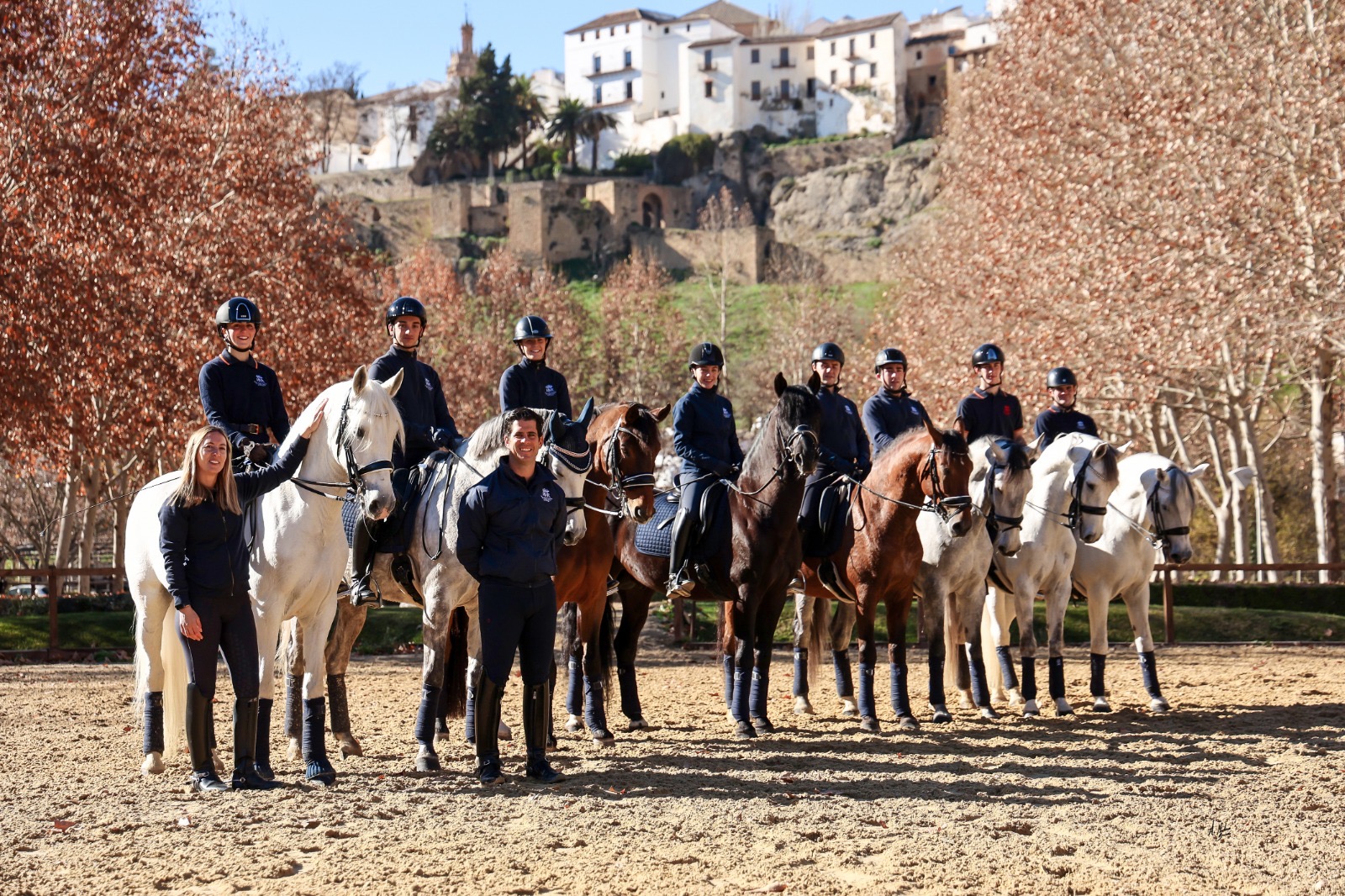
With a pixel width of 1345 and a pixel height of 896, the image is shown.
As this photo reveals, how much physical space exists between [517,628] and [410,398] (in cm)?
275

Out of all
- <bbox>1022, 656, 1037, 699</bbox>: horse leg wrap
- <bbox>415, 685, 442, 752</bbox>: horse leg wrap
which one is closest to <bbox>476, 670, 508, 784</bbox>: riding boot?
<bbox>415, 685, 442, 752</bbox>: horse leg wrap

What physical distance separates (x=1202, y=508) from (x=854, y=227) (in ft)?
228

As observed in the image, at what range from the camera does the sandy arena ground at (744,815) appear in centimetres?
642

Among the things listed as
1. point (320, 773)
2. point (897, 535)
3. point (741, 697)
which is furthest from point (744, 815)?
point (897, 535)

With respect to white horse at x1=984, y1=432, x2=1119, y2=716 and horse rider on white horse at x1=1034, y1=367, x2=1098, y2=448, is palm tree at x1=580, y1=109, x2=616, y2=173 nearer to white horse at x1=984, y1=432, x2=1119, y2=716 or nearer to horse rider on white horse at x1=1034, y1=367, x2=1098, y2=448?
horse rider on white horse at x1=1034, y1=367, x2=1098, y2=448

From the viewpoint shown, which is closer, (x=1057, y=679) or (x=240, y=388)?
(x=240, y=388)

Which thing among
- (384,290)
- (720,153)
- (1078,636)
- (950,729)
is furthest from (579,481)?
(720,153)

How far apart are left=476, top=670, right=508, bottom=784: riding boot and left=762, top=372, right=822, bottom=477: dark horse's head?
10.0 feet

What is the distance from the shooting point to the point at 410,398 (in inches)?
404

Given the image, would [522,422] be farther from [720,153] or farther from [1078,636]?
[720,153]

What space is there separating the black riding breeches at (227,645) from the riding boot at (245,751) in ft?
0.25

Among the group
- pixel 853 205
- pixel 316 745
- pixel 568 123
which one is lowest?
pixel 316 745

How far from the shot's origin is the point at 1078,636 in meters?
20.9

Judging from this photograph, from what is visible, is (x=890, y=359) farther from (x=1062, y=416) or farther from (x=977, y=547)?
(x=1062, y=416)
